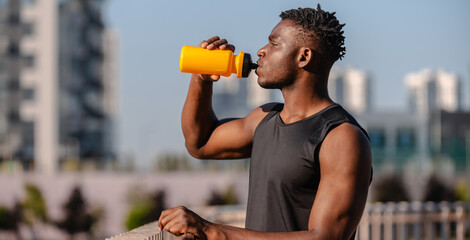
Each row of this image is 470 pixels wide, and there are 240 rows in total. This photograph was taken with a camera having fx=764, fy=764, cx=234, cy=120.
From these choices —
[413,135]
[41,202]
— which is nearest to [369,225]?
[41,202]

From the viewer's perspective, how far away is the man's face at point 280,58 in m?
2.77

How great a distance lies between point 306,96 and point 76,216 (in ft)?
128

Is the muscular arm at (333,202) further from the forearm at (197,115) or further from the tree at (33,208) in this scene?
the tree at (33,208)

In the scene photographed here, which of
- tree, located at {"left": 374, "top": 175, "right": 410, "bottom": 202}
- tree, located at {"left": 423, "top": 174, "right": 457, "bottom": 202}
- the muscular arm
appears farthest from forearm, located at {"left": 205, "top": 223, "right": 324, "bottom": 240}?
tree, located at {"left": 423, "top": 174, "right": 457, "bottom": 202}

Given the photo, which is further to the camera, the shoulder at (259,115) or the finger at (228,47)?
the shoulder at (259,115)

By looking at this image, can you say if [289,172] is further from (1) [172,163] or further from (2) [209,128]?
(1) [172,163]

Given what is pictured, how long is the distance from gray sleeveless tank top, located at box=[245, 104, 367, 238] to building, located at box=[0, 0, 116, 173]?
5883 centimetres

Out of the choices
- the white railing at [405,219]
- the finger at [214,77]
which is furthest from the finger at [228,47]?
the white railing at [405,219]

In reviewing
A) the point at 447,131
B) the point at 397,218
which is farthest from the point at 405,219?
the point at 447,131

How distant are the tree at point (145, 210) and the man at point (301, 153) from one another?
71.1ft

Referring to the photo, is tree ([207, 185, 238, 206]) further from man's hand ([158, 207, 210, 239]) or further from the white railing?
man's hand ([158, 207, 210, 239])

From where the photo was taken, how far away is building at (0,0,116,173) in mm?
62438

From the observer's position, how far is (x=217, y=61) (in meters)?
2.93

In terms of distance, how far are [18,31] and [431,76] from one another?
107 meters
